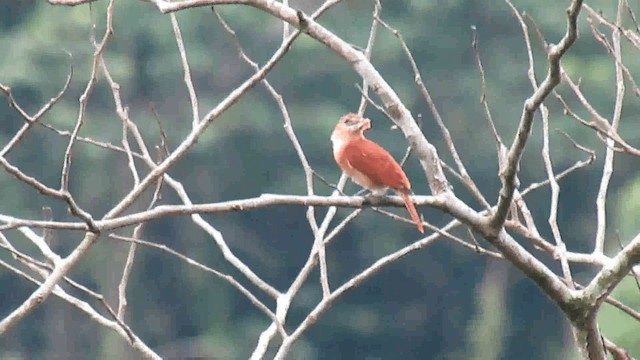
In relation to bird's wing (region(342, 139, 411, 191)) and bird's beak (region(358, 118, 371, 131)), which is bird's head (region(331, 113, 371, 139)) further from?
bird's wing (region(342, 139, 411, 191))

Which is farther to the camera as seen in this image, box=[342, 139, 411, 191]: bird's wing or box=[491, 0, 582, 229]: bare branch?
box=[342, 139, 411, 191]: bird's wing

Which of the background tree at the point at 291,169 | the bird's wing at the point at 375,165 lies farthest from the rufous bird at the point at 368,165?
the background tree at the point at 291,169

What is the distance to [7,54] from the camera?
24469 millimetres

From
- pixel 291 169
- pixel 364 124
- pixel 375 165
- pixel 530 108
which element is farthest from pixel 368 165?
pixel 291 169

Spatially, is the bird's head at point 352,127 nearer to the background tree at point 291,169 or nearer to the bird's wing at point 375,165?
the bird's wing at point 375,165

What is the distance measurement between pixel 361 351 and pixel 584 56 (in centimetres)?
607

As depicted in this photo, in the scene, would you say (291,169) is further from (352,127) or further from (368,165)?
(368,165)

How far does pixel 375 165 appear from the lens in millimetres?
5566

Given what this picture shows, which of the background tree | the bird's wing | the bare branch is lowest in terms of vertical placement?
the bare branch

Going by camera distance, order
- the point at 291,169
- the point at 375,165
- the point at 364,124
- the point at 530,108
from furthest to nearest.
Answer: the point at 291,169, the point at 364,124, the point at 375,165, the point at 530,108

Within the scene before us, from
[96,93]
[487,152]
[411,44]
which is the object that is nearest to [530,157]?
[487,152]

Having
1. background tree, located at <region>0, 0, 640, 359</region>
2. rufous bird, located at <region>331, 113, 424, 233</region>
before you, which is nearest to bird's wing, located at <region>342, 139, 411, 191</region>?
rufous bird, located at <region>331, 113, 424, 233</region>

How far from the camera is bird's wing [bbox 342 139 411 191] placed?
5414mm

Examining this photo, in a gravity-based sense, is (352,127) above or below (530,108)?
above
